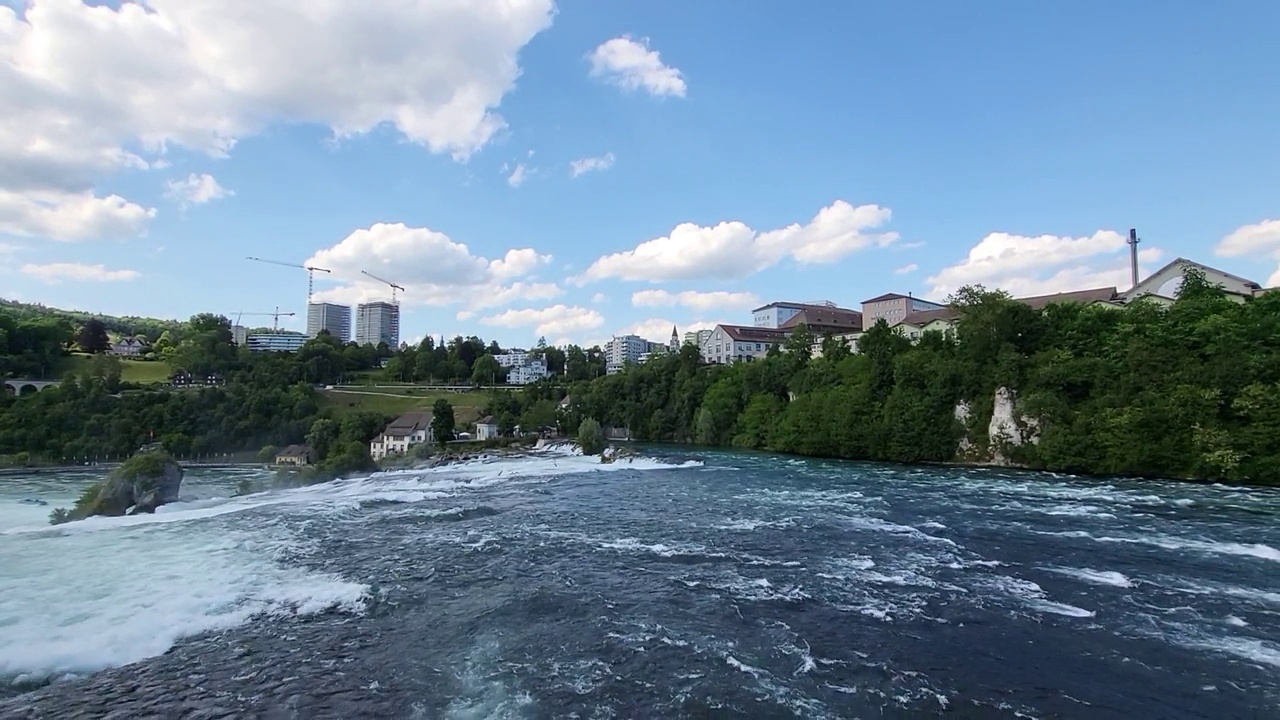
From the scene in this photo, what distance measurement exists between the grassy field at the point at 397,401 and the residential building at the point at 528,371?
34.9 m

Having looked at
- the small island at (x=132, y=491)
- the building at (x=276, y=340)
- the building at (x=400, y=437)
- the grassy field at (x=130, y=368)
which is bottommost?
the building at (x=400, y=437)

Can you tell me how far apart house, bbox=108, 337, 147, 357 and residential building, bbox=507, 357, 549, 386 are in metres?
71.4

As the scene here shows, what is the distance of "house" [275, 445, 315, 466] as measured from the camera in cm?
6195

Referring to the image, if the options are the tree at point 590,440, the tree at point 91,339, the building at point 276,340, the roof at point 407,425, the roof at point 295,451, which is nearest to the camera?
the tree at point 590,440

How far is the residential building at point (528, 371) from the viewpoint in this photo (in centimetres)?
13788

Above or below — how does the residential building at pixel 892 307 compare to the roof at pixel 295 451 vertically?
above

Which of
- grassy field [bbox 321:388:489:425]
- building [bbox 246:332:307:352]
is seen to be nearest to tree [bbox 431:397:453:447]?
grassy field [bbox 321:388:489:425]

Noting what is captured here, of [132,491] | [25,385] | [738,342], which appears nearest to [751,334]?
[738,342]

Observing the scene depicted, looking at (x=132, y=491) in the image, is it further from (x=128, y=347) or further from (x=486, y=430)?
(x=128, y=347)

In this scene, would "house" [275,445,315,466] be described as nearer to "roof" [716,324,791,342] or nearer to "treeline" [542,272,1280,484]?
"treeline" [542,272,1280,484]

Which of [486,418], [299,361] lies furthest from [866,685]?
[299,361]

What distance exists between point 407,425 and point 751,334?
60.2m

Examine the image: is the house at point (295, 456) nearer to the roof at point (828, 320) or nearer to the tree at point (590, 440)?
the tree at point (590, 440)

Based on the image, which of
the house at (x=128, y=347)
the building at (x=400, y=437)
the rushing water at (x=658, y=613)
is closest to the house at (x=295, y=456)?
the building at (x=400, y=437)
